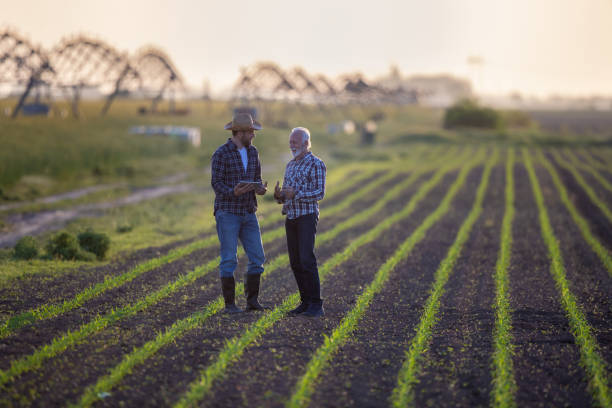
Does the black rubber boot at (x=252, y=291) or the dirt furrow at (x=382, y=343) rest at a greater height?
the black rubber boot at (x=252, y=291)

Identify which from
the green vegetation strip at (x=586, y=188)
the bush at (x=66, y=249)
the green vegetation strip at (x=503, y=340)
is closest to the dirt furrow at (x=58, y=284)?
the bush at (x=66, y=249)

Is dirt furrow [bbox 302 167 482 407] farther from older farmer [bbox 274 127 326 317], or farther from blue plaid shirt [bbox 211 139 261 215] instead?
blue plaid shirt [bbox 211 139 261 215]

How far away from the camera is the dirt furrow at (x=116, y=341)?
4770 mm

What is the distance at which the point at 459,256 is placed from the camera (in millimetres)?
10484

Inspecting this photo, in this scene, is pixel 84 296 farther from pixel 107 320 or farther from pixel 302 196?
pixel 302 196

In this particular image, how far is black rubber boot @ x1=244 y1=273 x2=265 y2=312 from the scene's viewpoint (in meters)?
6.63

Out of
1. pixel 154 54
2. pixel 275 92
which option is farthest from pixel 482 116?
pixel 154 54

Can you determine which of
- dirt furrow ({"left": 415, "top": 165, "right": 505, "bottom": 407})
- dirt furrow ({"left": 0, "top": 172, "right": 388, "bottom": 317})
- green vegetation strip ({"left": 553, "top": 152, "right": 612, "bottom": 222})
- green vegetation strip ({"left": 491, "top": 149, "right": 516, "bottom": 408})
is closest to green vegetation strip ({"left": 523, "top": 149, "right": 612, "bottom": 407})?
green vegetation strip ({"left": 491, "top": 149, "right": 516, "bottom": 408})

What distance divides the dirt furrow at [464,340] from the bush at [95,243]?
5.81m

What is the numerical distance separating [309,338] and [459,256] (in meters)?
5.29

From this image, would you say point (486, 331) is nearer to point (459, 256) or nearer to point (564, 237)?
point (459, 256)

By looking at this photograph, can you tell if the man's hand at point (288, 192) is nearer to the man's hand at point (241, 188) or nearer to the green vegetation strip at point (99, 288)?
the man's hand at point (241, 188)

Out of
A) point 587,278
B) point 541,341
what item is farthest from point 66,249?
point 587,278

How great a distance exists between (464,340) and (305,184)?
8.23 feet
